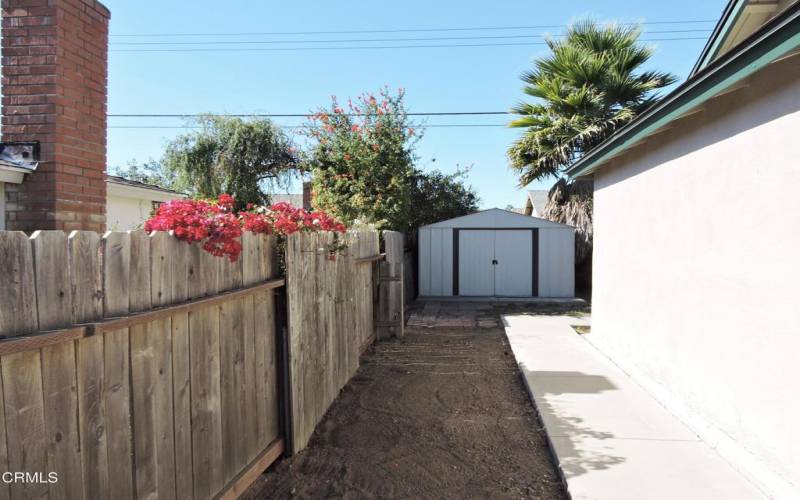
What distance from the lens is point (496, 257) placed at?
14555 mm

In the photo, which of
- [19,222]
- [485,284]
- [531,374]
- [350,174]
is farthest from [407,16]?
[19,222]

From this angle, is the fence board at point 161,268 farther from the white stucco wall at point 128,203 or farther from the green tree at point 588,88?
the green tree at point 588,88

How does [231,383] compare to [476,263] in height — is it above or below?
below

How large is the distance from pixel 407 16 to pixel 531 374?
42.8ft

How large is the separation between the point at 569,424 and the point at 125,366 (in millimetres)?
3588

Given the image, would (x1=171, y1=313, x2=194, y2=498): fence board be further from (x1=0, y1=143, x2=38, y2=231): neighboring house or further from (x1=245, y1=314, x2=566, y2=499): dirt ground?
(x1=0, y1=143, x2=38, y2=231): neighboring house

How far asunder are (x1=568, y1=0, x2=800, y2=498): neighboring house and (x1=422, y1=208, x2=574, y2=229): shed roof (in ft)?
27.2

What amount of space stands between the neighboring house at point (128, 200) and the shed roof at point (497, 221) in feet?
24.6

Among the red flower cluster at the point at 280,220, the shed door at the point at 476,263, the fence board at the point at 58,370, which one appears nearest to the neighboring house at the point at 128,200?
the red flower cluster at the point at 280,220

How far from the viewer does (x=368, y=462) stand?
12.6 feet

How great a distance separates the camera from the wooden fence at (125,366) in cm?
159

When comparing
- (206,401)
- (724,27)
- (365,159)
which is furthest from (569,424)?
(365,159)

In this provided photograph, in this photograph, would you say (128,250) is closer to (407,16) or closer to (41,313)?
(41,313)

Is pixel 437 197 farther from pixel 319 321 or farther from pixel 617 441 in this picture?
pixel 617 441
